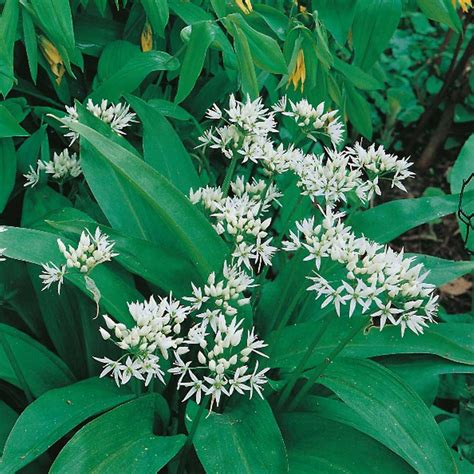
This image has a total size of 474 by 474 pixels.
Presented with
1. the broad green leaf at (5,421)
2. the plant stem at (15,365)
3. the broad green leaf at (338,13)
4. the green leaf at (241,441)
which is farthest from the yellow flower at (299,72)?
the broad green leaf at (5,421)

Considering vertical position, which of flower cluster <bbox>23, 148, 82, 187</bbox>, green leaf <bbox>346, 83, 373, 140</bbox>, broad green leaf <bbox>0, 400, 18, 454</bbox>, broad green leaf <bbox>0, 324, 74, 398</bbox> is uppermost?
green leaf <bbox>346, 83, 373, 140</bbox>

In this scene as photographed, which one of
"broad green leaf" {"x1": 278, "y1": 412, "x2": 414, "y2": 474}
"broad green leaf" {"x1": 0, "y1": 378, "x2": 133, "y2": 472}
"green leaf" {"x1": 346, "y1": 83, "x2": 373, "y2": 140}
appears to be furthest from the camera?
"green leaf" {"x1": 346, "y1": 83, "x2": 373, "y2": 140}

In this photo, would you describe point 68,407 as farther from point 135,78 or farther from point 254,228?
point 135,78

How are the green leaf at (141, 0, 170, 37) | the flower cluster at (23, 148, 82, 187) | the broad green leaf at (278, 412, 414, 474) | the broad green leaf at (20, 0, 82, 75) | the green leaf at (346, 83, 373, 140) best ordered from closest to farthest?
the broad green leaf at (278, 412, 414, 474), the broad green leaf at (20, 0, 82, 75), the green leaf at (141, 0, 170, 37), the flower cluster at (23, 148, 82, 187), the green leaf at (346, 83, 373, 140)

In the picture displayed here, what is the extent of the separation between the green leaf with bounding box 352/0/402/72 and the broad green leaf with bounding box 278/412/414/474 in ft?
3.35

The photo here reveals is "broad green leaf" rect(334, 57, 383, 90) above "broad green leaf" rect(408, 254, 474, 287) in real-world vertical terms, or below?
above

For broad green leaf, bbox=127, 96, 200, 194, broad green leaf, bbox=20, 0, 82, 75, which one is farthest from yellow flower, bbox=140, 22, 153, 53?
broad green leaf, bbox=20, 0, 82, 75

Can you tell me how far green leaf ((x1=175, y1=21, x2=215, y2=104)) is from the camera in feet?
6.19

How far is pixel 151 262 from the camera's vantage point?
1.90 m

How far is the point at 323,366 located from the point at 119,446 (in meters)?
0.46

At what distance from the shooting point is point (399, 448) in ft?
5.35

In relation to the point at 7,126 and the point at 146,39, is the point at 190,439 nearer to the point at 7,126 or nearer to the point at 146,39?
the point at 7,126

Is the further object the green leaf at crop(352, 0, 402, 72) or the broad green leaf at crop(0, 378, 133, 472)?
the green leaf at crop(352, 0, 402, 72)

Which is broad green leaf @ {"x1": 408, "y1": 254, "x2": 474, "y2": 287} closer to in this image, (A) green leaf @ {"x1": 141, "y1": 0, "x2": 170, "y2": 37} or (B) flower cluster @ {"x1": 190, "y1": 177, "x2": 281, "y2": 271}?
(B) flower cluster @ {"x1": 190, "y1": 177, "x2": 281, "y2": 271}
